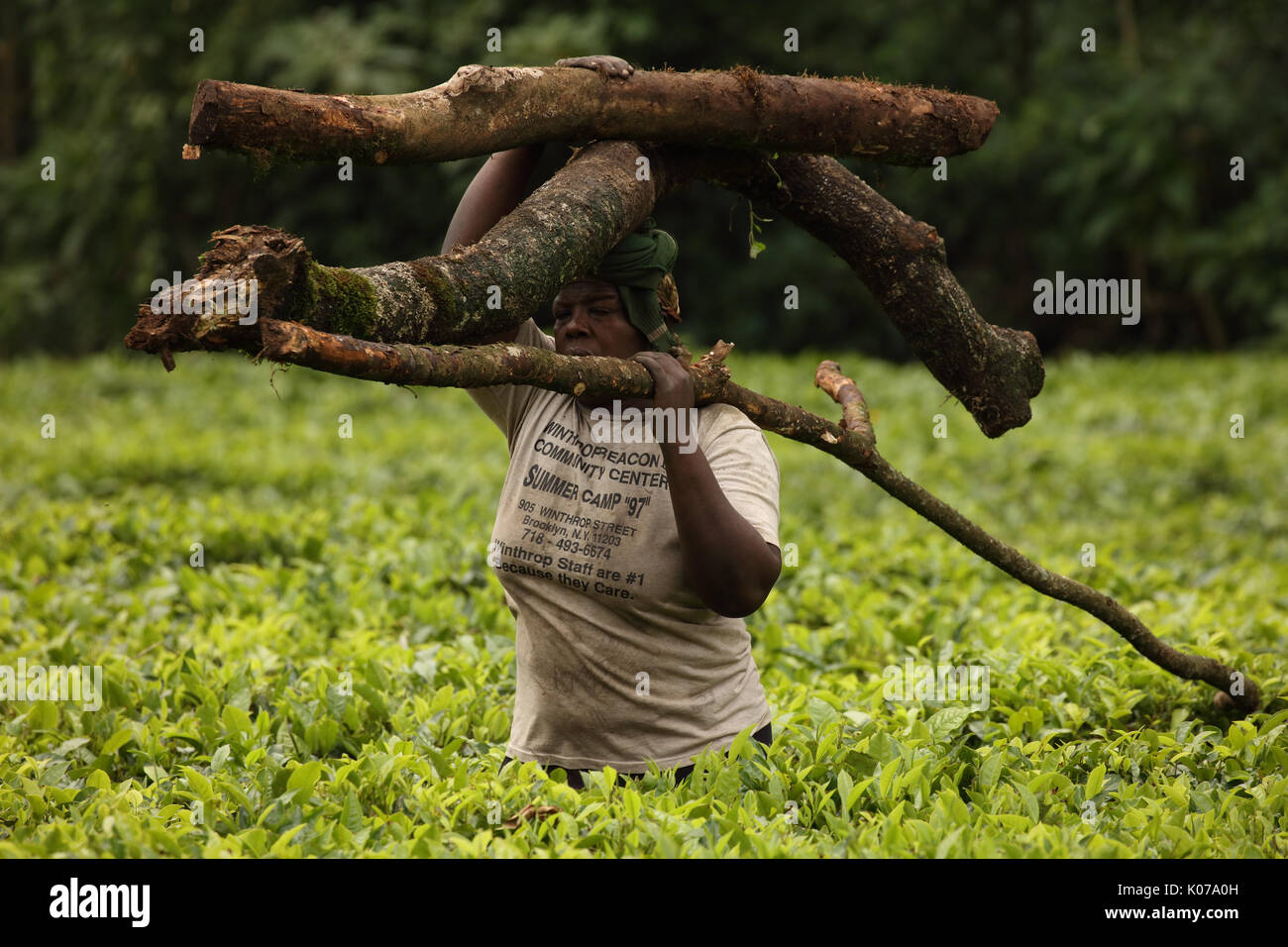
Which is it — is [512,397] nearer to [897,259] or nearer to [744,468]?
[744,468]

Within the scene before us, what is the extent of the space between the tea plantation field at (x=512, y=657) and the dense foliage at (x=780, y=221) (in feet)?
22.7

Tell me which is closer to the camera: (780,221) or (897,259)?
(897,259)

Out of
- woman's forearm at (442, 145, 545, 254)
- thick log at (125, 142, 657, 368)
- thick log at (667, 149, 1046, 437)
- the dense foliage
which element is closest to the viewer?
thick log at (125, 142, 657, 368)

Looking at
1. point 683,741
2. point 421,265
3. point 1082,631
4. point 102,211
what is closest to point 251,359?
point 421,265

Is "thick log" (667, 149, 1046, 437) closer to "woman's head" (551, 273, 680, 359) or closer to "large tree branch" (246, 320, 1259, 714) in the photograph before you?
"large tree branch" (246, 320, 1259, 714)

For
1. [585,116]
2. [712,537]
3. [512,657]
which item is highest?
[585,116]

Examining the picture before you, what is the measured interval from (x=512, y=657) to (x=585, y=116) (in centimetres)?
191

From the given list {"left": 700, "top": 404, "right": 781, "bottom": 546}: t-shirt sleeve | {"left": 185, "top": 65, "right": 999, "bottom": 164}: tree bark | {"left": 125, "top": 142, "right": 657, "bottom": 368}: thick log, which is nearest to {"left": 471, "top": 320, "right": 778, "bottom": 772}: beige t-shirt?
{"left": 700, "top": 404, "right": 781, "bottom": 546}: t-shirt sleeve

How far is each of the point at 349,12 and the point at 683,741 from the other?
14.9 meters

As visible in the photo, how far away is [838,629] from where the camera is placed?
4742mm

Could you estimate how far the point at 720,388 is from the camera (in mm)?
2904

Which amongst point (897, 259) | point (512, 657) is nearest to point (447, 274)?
point (897, 259)

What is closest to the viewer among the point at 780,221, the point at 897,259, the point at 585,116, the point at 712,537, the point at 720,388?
the point at 712,537

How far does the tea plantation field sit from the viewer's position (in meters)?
2.74
